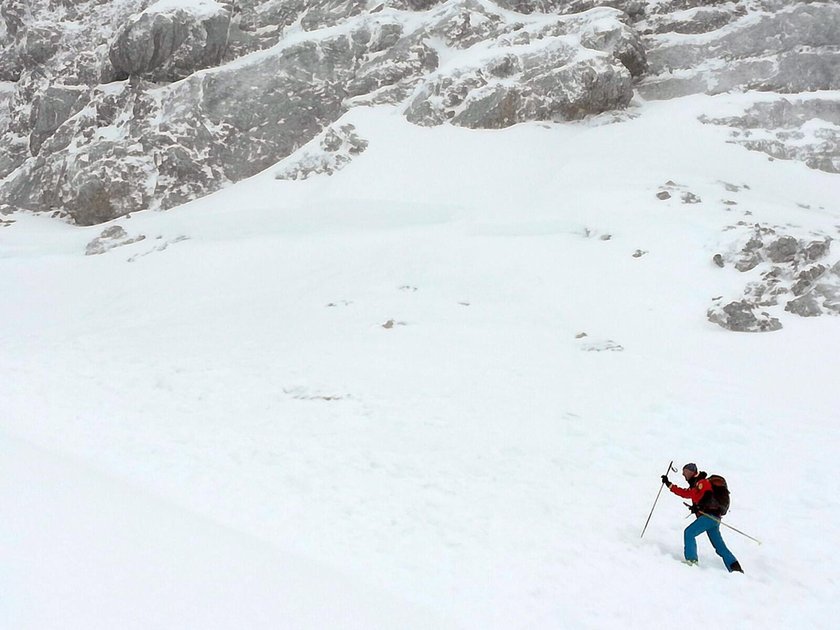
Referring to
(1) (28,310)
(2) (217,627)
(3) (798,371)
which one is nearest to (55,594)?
(2) (217,627)

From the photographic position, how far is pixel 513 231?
87.1ft

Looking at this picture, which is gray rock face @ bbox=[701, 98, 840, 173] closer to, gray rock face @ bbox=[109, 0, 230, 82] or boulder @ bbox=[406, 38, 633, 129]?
boulder @ bbox=[406, 38, 633, 129]

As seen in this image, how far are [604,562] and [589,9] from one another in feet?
148

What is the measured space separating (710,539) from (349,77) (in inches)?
1586

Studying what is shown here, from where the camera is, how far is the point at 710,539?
8016mm

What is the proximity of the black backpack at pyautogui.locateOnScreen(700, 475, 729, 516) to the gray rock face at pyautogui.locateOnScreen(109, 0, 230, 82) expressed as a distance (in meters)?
45.4

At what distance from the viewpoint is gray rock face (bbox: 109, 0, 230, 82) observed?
41.4m

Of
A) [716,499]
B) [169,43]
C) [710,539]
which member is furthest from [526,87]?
[710,539]

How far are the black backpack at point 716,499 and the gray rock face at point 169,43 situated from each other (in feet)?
149

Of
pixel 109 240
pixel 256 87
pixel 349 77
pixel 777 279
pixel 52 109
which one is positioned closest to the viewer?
pixel 777 279

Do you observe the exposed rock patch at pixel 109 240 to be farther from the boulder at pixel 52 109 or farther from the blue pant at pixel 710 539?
the blue pant at pixel 710 539

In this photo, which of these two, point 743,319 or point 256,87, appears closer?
point 743,319

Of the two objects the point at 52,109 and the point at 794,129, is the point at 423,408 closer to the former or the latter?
the point at 794,129

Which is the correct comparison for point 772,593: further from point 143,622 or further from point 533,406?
point 143,622
